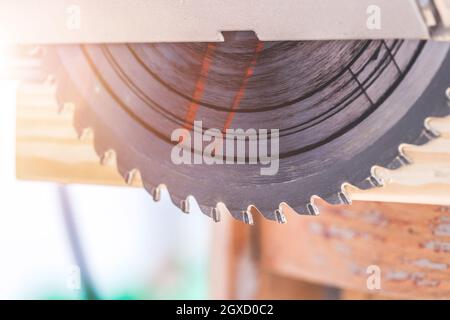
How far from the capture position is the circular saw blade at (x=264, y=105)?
84 centimetres

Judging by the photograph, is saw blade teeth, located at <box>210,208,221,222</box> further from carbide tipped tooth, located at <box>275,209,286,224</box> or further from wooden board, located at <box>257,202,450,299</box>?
wooden board, located at <box>257,202,450,299</box>

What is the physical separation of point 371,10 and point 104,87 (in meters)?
0.40

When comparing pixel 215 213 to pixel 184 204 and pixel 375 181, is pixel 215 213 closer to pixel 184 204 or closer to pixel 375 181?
pixel 184 204

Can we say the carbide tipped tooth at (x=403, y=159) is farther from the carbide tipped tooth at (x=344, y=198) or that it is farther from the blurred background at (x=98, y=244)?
the blurred background at (x=98, y=244)

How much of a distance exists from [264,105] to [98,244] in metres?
0.75

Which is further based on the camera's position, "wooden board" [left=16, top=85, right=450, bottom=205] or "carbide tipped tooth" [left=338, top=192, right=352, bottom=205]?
"wooden board" [left=16, top=85, right=450, bottom=205]

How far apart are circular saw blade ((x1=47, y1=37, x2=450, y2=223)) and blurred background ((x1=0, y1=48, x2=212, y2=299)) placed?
43 centimetres

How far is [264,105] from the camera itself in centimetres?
91

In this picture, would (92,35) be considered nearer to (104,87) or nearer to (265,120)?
(104,87)

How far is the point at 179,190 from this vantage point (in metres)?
0.98

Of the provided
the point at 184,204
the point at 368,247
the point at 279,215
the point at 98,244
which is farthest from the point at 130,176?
the point at 98,244

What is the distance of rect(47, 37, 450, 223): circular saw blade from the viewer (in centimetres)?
84

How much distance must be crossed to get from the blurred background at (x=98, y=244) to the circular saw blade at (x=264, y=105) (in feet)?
1.41

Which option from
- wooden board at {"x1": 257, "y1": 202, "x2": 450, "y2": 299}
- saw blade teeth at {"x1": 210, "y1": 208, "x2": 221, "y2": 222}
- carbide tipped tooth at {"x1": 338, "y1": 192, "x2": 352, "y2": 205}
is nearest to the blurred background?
wooden board at {"x1": 257, "y1": 202, "x2": 450, "y2": 299}
